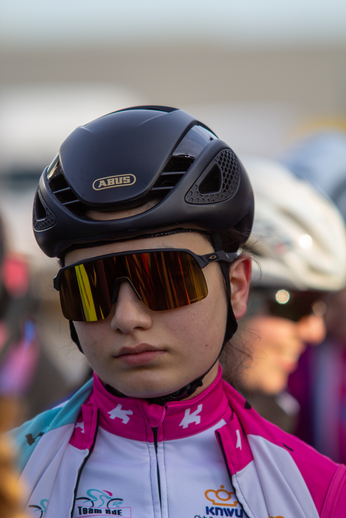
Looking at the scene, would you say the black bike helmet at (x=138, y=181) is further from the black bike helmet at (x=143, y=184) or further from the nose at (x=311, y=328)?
the nose at (x=311, y=328)

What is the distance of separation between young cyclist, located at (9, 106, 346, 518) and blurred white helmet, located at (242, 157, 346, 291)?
5.83ft

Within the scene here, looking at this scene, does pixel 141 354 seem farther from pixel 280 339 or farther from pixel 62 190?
pixel 280 339

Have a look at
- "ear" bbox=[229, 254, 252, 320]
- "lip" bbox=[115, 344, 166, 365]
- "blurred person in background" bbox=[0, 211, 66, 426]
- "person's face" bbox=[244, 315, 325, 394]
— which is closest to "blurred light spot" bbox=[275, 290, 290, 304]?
"person's face" bbox=[244, 315, 325, 394]

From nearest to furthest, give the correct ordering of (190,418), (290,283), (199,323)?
(199,323)
(190,418)
(290,283)

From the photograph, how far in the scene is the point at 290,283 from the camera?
150 inches

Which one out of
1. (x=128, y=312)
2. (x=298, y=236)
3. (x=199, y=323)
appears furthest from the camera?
(x=298, y=236)

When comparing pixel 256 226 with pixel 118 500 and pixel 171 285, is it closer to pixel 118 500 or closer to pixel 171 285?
pixel 171 285

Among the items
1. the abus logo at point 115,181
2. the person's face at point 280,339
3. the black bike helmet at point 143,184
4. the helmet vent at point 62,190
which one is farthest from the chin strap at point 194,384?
the person's face at point 280,339

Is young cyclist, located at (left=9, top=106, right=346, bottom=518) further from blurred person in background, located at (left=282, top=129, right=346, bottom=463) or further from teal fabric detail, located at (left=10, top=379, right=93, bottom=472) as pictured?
blurred person in background, located at (left=282, top=129, right=346, bottom=463)

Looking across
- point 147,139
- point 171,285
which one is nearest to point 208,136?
point 147,139

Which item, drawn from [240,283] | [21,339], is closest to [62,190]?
[240,283]

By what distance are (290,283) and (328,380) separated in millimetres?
804

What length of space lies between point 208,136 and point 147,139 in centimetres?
31

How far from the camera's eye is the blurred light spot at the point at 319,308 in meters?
3.88
